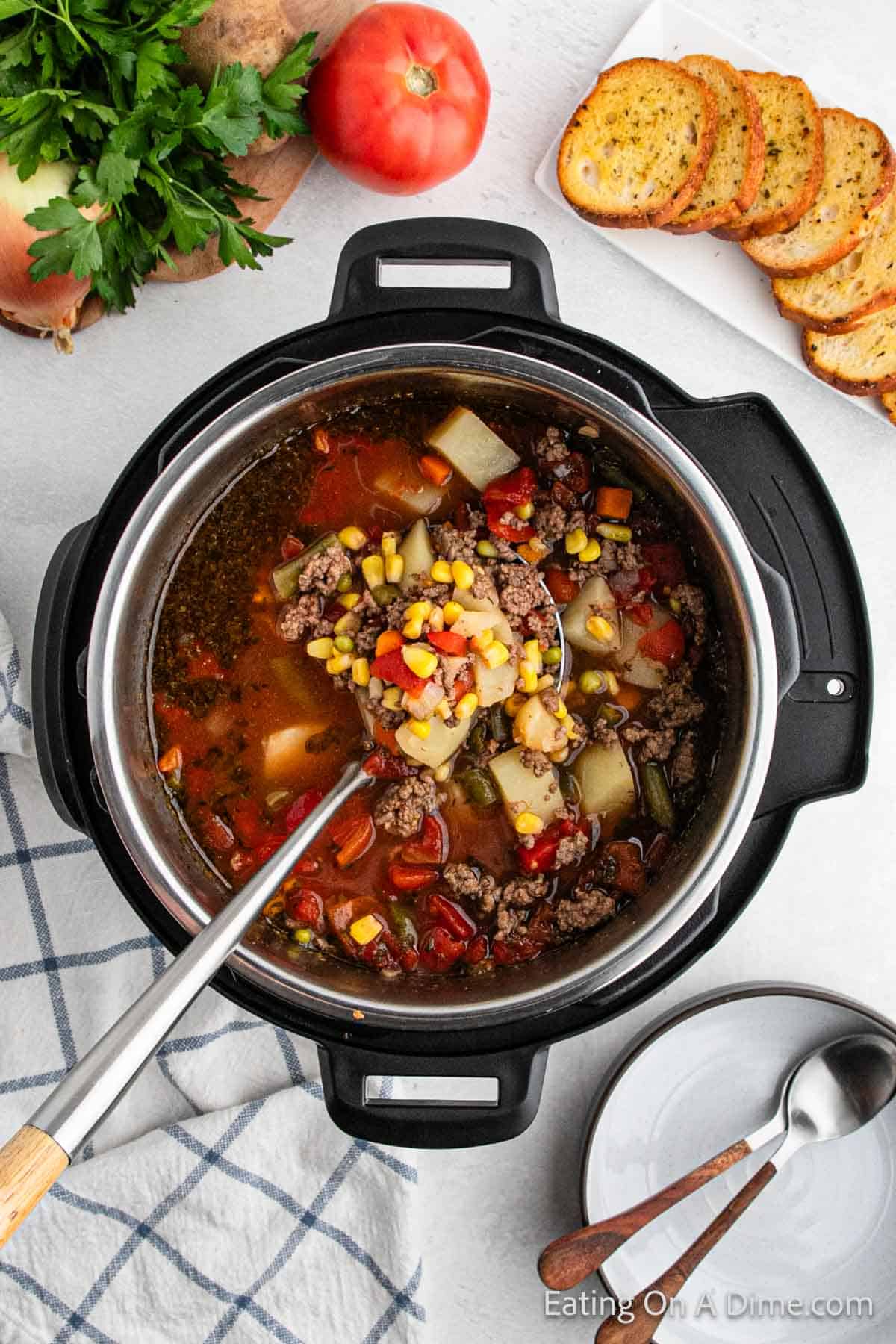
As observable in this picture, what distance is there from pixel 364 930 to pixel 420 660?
23.5 inches

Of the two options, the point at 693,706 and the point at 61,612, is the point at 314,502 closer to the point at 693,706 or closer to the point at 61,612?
the point at 61,612

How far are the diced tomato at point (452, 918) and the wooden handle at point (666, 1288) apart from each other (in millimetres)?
964

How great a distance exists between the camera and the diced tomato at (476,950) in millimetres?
2322

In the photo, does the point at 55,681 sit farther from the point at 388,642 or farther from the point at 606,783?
the point at 606,783

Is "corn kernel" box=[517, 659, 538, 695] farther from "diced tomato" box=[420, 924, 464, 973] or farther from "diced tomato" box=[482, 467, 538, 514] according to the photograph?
"diced tomato" box=[420, 924, 464, 973]

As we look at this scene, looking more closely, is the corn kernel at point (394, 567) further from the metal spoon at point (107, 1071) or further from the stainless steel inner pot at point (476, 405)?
the metal spoon at point (107, 1071)

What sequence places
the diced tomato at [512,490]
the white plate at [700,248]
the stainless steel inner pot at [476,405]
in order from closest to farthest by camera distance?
the stainless steel inner pot at [476,405]
the diced tomato at [512,490]
the white plate at [700,248]

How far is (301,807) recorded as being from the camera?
233cm

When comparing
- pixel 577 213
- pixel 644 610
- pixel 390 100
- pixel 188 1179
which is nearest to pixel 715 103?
pixel 577 213

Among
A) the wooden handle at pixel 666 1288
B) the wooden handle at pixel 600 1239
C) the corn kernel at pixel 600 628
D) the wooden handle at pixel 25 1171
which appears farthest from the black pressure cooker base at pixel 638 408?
the wooden handle at pixel 25 1171

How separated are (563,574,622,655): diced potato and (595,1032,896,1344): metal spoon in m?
1.12

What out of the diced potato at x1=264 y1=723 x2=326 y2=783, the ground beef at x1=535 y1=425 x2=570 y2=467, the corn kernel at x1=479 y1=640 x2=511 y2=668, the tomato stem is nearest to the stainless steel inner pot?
the ground beef at x1=535 y1=425 x2=570 y2=467

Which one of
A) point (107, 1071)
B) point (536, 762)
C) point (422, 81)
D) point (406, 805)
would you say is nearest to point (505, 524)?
point (536, 762)

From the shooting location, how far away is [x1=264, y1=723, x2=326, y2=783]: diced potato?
7.68 ft
